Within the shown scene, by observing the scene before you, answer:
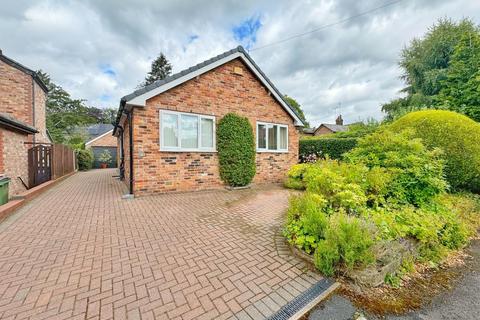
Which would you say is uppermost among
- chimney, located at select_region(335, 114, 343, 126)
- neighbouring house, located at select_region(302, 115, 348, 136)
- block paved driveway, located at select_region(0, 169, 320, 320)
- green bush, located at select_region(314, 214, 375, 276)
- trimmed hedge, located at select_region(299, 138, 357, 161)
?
chimney, located at select_region(335, 114, 343, 126)

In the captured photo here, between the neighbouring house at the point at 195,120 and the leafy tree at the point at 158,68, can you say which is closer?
the neighbouring house at the point at 195,120

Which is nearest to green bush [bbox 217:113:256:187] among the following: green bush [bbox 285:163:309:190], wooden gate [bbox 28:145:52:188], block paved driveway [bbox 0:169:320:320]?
green bush [bbox 285:163:309:190]

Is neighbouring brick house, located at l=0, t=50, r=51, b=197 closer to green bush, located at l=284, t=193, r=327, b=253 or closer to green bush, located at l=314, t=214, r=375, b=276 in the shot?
green bush, located at l=284, t=193, r=327, b=253

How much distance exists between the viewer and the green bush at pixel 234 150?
817 centimetres

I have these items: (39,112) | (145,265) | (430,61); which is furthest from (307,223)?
(430,61)

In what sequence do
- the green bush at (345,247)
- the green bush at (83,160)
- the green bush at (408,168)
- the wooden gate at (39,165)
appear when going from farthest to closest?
1. the green bush at (83,160)
2. the wooden gate at (39,165)
3. the green bush at (408,168)
4. the green bush at (345,247)

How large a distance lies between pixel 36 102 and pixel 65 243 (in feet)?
48.3

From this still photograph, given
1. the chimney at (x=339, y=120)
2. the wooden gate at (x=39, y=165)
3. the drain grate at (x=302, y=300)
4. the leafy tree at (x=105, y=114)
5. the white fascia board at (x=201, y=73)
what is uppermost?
the leafy tree at (x=105, y=114)

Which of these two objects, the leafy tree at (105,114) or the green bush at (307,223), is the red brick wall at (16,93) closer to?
the green bush at (307,223)

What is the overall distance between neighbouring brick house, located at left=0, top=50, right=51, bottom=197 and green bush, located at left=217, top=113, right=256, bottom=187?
270 inches

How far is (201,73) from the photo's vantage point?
7.66 meters

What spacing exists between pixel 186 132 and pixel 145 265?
5459 millimetres

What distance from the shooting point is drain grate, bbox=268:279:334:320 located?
6.61ft

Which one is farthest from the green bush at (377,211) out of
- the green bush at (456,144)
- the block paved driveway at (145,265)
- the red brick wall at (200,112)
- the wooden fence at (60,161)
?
the wooden fence at (60,161)
